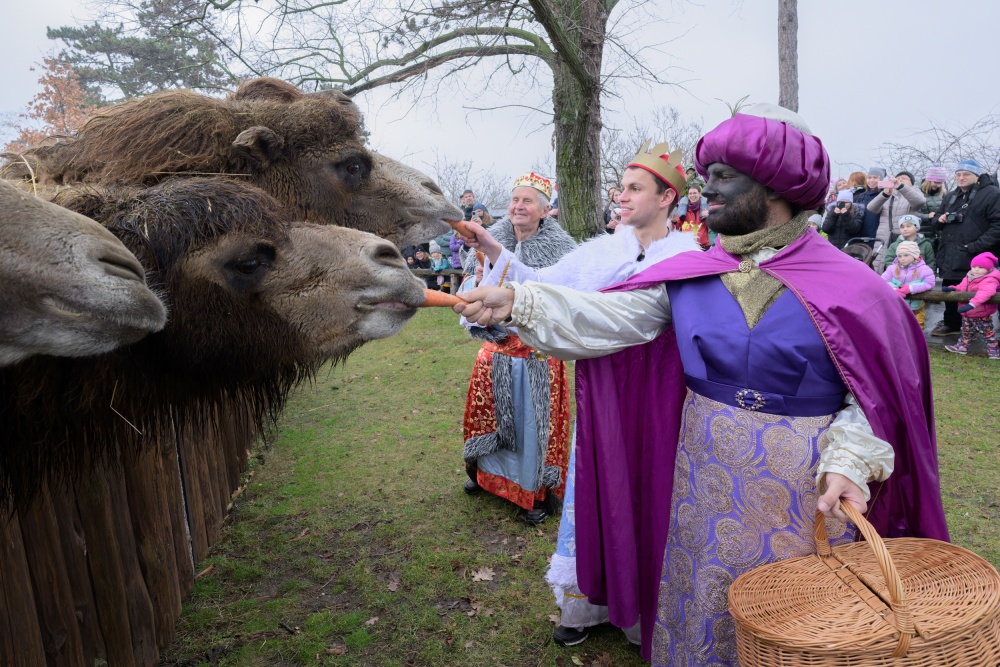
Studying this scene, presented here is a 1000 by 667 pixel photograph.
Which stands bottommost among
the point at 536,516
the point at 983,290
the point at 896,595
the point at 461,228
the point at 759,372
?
the point at 536,516

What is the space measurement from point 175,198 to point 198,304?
13.8 inches

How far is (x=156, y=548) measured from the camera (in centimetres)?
362

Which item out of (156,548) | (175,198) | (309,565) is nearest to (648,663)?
(309,565)

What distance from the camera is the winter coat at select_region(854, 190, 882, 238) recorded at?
1048 cm

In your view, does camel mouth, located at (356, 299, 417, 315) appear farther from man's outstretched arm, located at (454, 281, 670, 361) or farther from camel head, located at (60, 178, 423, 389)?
man's outstretched arm, located at (454, 281, 670, 361)

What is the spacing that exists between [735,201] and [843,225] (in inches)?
372

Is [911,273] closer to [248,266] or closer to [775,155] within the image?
[775,155]

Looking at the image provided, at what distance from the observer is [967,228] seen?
9.19 m

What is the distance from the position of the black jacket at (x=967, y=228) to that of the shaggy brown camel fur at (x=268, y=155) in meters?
9.00

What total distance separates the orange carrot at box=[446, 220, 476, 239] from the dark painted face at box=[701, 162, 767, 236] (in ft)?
3.92

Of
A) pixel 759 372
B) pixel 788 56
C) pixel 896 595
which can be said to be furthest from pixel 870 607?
pixel 788 56

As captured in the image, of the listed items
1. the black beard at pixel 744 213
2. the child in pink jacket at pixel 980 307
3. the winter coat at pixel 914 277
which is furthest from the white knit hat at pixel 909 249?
the black beard at pixel 744 213

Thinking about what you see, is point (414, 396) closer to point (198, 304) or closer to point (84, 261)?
point (198, 304)

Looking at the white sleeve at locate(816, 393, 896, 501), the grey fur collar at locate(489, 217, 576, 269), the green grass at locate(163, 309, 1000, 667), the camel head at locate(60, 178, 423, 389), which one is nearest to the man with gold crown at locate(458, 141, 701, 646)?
the green grass at locate(163, 309, 1000, 667)
